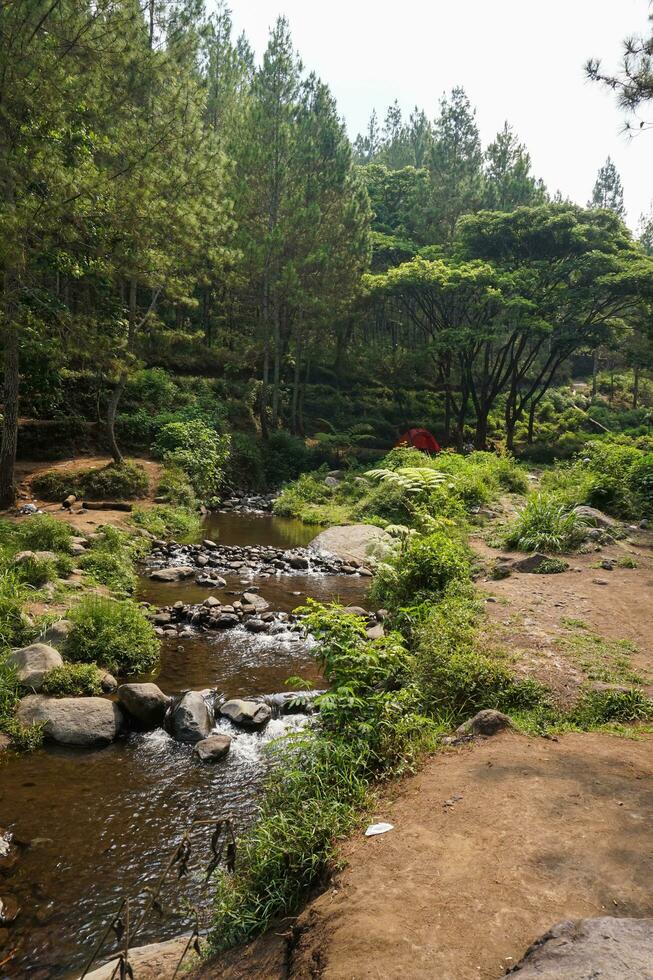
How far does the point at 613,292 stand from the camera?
25219 mm

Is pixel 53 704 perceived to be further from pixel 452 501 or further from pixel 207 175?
pixel 207 175

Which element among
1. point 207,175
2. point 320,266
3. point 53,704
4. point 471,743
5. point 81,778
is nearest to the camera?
point 471,743

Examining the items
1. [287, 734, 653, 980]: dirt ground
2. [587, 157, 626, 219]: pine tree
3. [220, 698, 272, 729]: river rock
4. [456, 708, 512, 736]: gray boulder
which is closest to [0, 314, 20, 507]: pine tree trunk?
[220, 698, 272, 729]: river rock

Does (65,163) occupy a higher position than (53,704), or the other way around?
(65,163)

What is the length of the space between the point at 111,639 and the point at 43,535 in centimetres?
403

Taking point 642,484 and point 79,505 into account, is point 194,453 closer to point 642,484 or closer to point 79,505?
point 79,505

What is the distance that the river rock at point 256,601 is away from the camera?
10.2 metres

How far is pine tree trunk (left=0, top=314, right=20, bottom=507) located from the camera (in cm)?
1230

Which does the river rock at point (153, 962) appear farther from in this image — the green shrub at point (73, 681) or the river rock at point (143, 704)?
the green shrub at point (73, 681)

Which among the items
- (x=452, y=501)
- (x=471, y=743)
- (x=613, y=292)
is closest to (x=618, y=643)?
(x=471, y=743)

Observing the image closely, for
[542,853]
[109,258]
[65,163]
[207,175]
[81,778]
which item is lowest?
[81,778]

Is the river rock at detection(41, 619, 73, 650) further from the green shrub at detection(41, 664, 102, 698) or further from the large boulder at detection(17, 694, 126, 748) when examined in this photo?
the large boulder at detection(17, 694, 126, 748)

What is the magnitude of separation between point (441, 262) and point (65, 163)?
1826 cm

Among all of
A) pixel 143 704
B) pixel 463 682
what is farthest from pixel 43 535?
pixel 463 682
